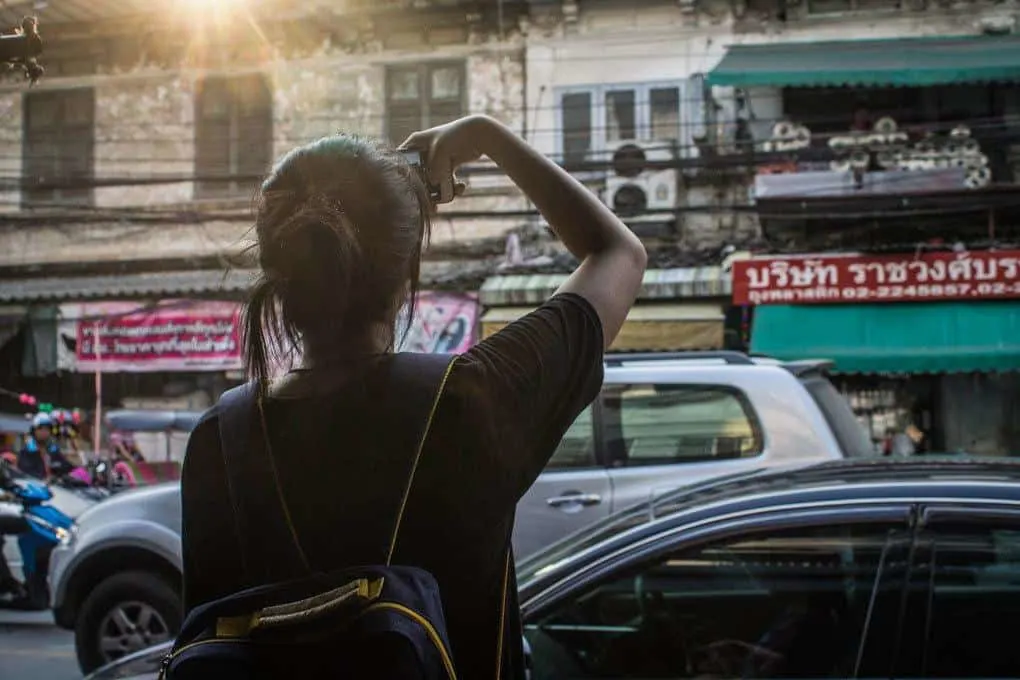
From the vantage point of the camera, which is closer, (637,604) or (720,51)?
(637,604)

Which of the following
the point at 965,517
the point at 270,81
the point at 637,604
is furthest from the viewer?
the point at 270,81

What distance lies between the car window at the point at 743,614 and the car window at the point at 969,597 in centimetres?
8

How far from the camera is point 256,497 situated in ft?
4.18

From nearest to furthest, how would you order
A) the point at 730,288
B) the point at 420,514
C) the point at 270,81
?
the point at 420,514, the point at 730,288, the point at 270,81

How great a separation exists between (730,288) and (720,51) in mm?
3525

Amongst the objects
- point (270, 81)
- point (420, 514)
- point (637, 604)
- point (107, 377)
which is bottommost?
point (107, 377)

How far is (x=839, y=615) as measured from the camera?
2754mm

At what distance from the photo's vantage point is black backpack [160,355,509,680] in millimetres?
1149

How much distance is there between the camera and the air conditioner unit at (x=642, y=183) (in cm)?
1515

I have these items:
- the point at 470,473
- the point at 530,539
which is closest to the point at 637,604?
the point at 470,473

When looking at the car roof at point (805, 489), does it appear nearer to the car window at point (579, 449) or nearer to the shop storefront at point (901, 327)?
the car window at point (579, 449)

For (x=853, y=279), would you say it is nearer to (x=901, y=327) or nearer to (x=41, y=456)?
(x=901, y=327)

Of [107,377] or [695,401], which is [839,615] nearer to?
[695,401]

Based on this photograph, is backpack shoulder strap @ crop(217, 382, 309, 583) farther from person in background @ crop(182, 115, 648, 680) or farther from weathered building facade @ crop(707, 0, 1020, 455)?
weathered building facade @ crop(707, 0, 1020, 455)
